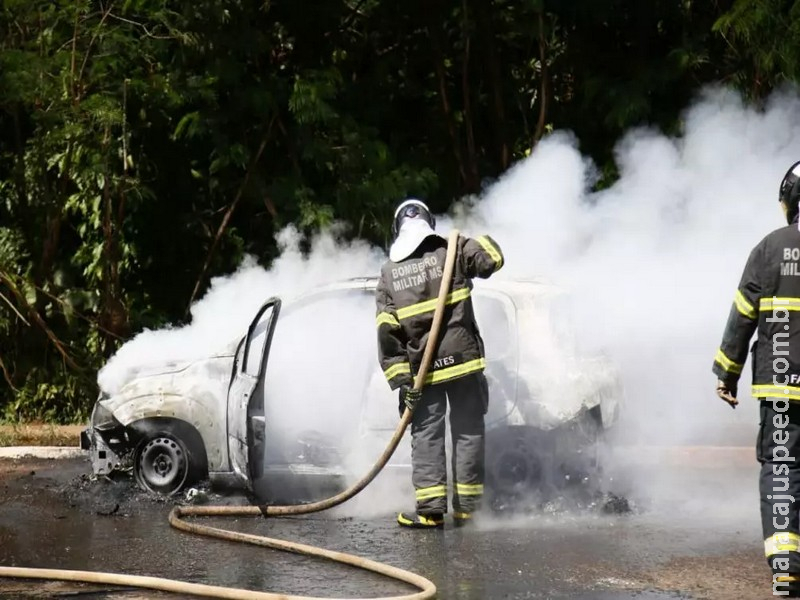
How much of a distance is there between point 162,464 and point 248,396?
3.97 ft

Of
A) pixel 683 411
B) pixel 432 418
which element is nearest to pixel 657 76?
pixel 683 411

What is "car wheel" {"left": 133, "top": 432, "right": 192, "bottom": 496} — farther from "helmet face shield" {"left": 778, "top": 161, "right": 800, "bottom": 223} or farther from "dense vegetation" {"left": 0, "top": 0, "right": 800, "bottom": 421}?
"helmet face shield" {"left": 778, "top": 161, "right": 800, "bottom": 223}

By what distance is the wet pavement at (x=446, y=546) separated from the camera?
6238 mm

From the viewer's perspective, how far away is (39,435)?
12047 mm

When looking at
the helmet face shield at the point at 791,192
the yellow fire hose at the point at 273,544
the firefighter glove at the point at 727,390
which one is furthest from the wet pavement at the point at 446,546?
the helmet face shield at the point at 791,192

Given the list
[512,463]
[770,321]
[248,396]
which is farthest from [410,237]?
[770,321]

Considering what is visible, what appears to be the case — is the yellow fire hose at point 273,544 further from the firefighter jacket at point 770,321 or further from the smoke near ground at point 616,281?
the firefighter jacket at point 770,321

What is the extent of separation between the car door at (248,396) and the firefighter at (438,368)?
35.3 inches

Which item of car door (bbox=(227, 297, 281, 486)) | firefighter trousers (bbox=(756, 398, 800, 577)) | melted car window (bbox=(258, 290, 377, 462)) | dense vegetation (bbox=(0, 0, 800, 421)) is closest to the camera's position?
firefighter trousers (bbox=(756, 398, 800, 577))

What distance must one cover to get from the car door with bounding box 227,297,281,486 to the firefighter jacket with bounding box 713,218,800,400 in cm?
322

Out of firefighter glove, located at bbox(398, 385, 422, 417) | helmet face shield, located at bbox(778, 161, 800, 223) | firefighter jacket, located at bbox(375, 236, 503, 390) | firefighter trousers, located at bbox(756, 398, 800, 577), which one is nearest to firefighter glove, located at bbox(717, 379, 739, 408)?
firefighter trousers, located at bbox(756, 398, 800, 577)

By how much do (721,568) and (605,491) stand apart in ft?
6.63

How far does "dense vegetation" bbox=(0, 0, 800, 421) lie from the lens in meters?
12.5

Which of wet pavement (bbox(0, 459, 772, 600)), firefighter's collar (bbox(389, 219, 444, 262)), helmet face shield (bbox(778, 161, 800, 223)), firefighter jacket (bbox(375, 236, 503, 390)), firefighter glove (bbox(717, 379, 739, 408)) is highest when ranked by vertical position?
firefighter's collar (bbox(389, 219, 444, 262))
